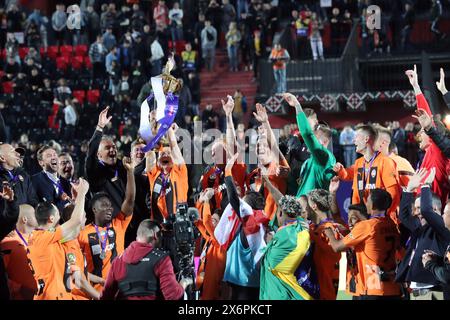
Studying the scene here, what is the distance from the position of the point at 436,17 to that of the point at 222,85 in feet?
19.3

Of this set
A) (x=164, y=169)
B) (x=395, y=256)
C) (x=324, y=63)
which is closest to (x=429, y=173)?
(x=395, y=256)

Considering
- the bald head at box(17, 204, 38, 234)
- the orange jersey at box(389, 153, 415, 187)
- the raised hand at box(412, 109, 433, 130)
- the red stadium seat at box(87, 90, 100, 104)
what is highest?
the raised hand at box(412, 109, 433, 130)

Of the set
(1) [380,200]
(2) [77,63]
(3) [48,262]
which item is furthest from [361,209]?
(2) [77,63]

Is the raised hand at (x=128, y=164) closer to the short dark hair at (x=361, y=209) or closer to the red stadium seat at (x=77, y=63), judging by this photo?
the short dark hair at (x=361, y=209)

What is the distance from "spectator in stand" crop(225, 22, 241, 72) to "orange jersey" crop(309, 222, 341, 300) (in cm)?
1692

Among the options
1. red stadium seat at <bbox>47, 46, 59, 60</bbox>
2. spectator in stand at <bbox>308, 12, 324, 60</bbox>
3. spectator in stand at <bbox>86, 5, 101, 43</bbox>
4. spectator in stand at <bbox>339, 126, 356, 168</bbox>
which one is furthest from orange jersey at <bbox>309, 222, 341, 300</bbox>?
spectator in stand at <bbox>86, 5, 101, 43</bbox>

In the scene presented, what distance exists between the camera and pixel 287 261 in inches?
335

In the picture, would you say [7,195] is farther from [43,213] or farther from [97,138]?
[97,138]

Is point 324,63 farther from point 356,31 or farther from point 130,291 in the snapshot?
point 130,291

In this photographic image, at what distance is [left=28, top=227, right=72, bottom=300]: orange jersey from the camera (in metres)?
8.44

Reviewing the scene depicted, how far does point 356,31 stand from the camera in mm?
25172

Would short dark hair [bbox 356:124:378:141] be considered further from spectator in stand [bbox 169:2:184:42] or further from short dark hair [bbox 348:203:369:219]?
spectator in stand [bbox 169:2:184:42]

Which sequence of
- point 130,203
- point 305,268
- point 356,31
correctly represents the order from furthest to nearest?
1. point 356,31
2. point 130,203
3. point 305,268
